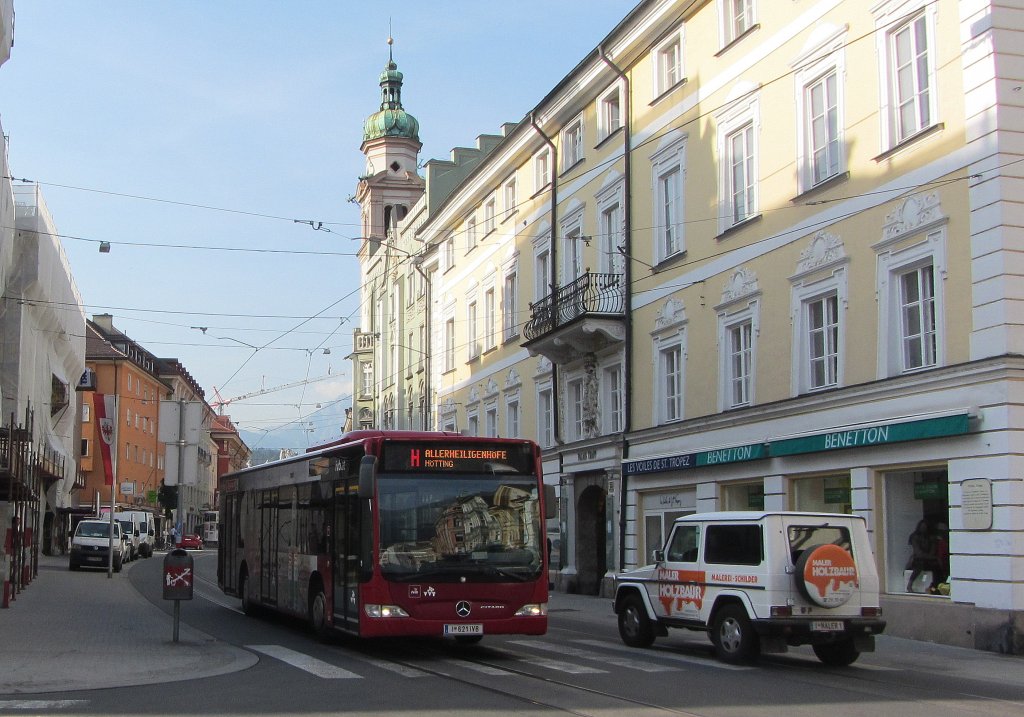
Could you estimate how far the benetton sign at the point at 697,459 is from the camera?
2316cm

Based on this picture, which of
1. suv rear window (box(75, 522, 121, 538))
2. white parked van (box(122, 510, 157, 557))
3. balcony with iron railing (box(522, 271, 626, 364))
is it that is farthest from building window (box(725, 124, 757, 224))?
white parked van (box(122, 510, 157, 557))

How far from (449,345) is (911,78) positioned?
28632mm

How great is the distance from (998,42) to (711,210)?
28.1 ft

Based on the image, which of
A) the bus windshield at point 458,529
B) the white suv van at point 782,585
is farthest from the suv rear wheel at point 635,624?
the bus windshield at point 458,529

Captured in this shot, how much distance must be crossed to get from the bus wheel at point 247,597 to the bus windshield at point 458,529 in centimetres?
827

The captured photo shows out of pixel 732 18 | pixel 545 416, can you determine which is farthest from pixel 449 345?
pixel 732 18

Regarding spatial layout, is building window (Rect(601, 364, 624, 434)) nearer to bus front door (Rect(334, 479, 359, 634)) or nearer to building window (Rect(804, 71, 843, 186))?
building window (Rect(804, 71, 843, 186))

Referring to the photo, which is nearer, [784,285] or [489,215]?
[784,285]

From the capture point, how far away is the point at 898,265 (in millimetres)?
19297

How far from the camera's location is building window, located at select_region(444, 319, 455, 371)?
45750 mm

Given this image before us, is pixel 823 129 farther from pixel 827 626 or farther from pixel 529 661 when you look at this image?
pixel 529 661

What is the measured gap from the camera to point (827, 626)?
47.3 ft

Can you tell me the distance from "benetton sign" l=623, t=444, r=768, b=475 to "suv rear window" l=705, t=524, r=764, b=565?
24.5 feet

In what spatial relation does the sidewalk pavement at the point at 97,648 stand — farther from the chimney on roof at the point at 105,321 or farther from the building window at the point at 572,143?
the chimney on roof at the point at 105,321
